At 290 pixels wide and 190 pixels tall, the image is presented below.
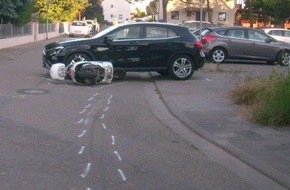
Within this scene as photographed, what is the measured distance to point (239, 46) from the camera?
80.5 ft

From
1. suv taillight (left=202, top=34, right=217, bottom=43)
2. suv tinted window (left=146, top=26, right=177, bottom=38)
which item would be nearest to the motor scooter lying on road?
suv tinted window (left=146, top=26, right=177, bottom=38)

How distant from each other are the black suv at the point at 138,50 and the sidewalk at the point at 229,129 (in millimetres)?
1360

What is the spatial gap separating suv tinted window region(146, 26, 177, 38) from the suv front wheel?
28.0 inches

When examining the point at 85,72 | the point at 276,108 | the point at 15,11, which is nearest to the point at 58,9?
the point at 15,11

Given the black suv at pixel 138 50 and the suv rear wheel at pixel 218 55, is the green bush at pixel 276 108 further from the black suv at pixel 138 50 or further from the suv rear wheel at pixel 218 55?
the suv rear wheel at pixel 218 55

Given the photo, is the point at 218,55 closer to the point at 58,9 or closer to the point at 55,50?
the point at 55,50

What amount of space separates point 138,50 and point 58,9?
1748 inches

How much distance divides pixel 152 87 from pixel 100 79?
147cm

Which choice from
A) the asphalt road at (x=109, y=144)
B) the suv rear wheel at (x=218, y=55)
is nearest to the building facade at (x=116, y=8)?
the suv rear wheel at (x=218, y=55)

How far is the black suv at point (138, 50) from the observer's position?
56.5 feet

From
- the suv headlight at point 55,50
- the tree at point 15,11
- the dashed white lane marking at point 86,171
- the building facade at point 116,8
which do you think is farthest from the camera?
the building facade at point 116,8

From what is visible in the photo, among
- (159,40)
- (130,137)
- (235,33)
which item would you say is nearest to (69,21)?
(235,33)

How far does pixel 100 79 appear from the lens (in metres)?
16.3

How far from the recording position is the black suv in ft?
56.5
